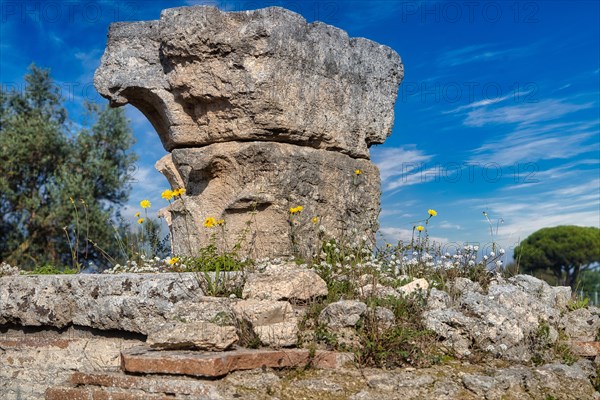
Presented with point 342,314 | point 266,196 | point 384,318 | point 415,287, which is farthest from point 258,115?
point 384,318

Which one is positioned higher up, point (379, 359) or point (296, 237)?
point (296, 237)

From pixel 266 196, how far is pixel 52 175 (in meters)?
10.4

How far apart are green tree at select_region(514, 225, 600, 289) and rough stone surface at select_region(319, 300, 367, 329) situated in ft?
77.8

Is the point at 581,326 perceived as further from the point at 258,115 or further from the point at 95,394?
the point at 95,394

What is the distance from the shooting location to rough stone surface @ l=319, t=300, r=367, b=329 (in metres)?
5.05

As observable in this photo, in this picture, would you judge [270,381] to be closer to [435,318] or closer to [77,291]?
[435,318]

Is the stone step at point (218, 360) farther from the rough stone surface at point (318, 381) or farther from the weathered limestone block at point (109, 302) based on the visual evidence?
the weathered limestone block at point (109, 302)

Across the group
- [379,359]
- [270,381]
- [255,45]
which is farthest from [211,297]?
[255,45]

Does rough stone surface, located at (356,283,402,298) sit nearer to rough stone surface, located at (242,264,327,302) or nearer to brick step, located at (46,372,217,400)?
rough stone surface, located at (242,264,327,302)

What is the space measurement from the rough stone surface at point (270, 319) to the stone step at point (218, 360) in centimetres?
11

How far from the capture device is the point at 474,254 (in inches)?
274

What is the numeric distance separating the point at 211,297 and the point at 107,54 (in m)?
3.78

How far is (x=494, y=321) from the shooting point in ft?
17.6

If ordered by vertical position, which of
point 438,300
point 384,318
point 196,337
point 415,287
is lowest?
point 196,337
